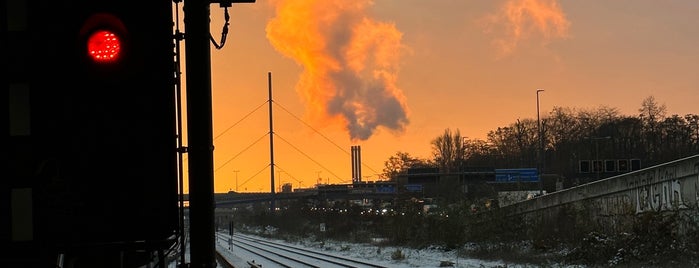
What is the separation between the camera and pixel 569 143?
11738 cm

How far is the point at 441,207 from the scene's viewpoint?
54.1m

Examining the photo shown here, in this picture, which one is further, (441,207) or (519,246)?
(441,207)

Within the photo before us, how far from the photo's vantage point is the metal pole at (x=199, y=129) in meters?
3.38

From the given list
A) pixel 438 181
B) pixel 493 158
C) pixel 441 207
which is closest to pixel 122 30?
pixel 441 207

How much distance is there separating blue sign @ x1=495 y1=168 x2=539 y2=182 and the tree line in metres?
1.87

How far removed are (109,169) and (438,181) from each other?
273 feet

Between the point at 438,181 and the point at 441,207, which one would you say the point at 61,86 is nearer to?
the point at 441,207

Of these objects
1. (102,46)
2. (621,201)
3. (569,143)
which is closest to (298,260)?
(621,201)

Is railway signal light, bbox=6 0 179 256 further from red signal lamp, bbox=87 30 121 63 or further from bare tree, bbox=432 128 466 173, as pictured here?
bare tree, bbox=432 128 466 173

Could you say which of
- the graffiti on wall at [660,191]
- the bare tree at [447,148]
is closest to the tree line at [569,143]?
the bare tree at [447,148]

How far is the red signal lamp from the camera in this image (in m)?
2.90

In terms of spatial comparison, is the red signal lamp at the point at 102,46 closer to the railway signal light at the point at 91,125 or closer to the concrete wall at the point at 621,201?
the railway signal light at the point at 91,125

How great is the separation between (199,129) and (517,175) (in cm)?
8233

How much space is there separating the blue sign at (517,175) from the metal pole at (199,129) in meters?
80.6
